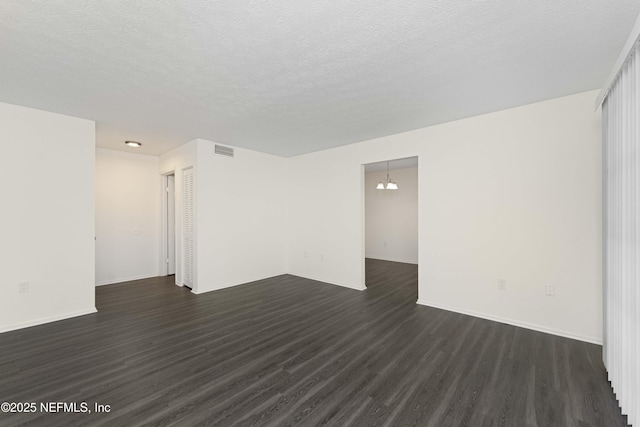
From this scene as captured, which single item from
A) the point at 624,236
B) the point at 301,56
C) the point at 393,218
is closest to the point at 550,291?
the point at 624,236

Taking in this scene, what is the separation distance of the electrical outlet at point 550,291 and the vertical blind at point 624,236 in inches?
29.7

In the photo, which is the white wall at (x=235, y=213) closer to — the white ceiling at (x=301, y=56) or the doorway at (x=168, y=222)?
the doorway at (x=168, y=222)

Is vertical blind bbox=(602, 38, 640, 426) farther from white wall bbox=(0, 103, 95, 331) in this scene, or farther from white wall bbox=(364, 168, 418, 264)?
white wall bbox=(0, 103, 95, 331)

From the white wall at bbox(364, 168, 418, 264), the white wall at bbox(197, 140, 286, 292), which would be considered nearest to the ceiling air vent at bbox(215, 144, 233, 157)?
the white wall at bbox(197, 140, 286, 292)

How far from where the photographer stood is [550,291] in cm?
288

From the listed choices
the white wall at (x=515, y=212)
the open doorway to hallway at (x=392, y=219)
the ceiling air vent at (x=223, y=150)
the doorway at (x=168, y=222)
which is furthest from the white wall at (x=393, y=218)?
the doorway at (x=168, y=222)

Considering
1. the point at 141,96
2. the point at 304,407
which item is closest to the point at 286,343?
the point at 304,407

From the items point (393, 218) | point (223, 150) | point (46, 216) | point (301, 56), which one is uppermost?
point (301, 56)

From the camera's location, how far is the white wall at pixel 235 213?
→ 176 inches

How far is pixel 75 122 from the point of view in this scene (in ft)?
11.2

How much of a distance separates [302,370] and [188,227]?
11.9 feet

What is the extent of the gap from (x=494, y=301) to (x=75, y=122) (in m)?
6.11

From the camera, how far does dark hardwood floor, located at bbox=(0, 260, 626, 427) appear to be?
5.65ft

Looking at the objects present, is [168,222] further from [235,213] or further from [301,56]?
[301,56]
